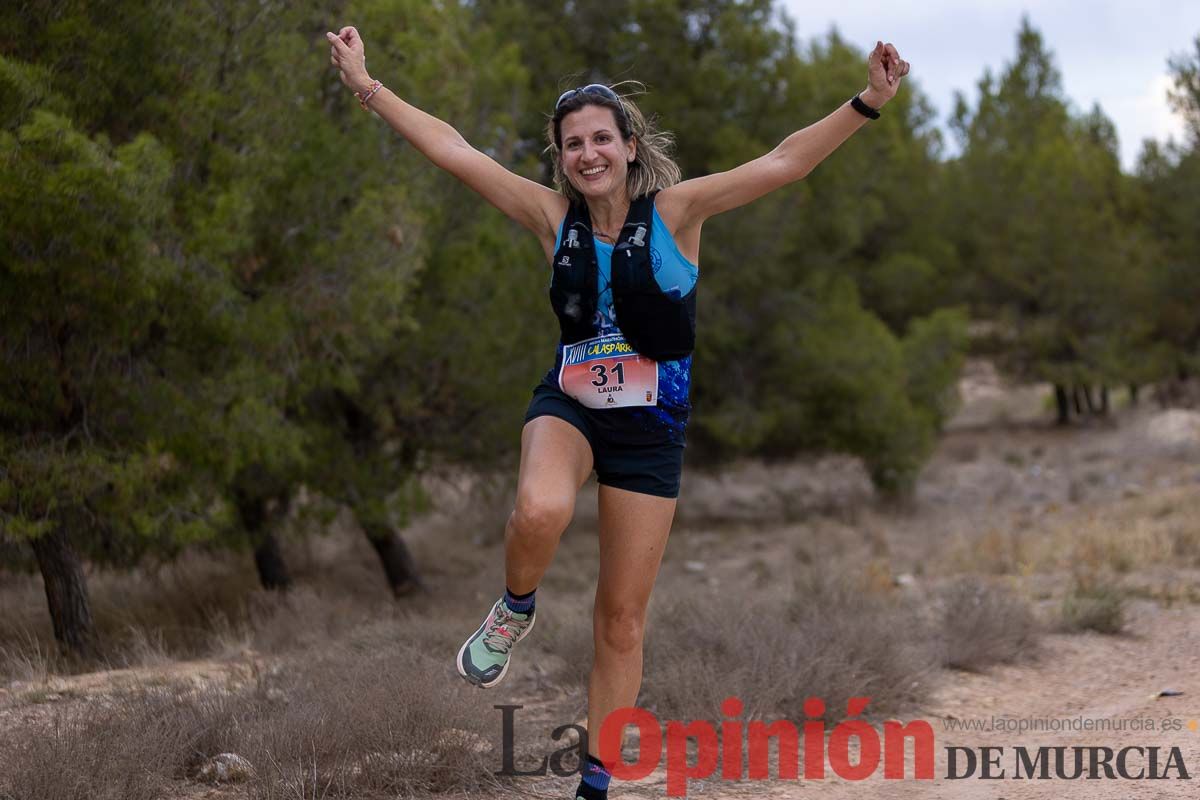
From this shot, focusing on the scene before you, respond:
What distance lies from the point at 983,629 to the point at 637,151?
175 inches

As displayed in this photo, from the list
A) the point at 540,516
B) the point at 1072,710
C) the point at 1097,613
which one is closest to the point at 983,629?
the point at 1097,613

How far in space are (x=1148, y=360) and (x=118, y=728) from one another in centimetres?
2621

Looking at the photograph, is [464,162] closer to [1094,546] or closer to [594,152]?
[594,152]

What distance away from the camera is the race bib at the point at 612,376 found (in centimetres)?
370

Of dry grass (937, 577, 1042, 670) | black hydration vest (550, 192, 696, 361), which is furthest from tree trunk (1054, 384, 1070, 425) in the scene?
black hydration vest (550, 192, 696, 361)

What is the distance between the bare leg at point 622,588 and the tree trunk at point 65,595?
16.0ft

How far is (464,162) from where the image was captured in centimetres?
399

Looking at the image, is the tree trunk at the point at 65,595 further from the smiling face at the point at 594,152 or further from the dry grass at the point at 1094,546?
the dry grass at the point at 1094,546

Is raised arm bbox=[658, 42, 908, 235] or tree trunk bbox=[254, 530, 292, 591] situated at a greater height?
raised arm bbox=[658, 42, 908, 235]

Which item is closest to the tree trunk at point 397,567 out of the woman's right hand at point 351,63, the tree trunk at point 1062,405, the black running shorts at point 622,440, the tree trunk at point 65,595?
the tree trunk at point 65,595

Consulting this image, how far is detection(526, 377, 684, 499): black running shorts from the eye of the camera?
12.2 feet

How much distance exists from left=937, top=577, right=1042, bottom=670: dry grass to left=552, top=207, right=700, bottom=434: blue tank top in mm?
3946

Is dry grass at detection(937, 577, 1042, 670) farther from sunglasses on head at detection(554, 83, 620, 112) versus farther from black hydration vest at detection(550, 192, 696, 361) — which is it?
sunglasses on head at detection(554, 83, 620, 112)

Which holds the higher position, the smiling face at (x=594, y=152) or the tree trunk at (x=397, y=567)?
the smiling face at (x=594, y=152)
